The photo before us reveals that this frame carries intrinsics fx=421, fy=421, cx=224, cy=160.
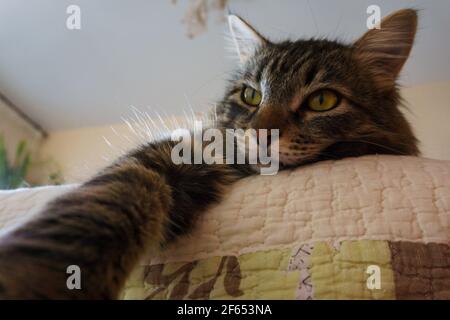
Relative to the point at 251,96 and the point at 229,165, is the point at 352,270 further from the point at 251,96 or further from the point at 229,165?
the point at 251,96

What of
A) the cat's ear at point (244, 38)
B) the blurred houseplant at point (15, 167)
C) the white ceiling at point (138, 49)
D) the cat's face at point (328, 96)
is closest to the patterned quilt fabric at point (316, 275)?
the cat's face at point (328, 96)

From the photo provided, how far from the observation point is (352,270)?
514mm

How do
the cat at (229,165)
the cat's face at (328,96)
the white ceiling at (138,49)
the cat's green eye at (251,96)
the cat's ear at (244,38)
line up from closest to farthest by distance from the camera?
the cat at (229,165) → the cat's face at (328,96) → the cat's green eye at (251,96) → the cat's ear at (244,38) → the white ceiling at (138,49)

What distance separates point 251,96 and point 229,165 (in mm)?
240

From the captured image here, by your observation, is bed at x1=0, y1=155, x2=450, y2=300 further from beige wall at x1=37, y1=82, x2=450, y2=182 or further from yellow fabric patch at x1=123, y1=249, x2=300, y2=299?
beige wall at x1=37, y1=82, x2=450, y2=182

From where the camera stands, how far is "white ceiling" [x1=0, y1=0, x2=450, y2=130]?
5.91ft

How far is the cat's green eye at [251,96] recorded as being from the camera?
1.00 m

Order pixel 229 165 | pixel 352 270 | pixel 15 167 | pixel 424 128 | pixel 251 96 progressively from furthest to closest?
pixel 15 167
pixel 424 128
pixel 251 96
pixel 229 165
pixel 352 270

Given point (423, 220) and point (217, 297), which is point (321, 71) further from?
point (217, 297)

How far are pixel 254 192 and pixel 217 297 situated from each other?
206 mm

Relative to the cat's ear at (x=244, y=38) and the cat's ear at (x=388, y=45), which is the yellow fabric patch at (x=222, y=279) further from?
the cat's ear at (x=244, y=38)

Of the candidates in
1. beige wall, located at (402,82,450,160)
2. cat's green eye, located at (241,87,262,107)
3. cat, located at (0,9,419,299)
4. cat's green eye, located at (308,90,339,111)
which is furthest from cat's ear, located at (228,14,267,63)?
beige wall, located at (402,82,450,160)

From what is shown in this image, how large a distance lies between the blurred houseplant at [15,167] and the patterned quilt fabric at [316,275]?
2043 millimetres

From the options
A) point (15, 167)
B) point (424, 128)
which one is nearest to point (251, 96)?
point (424, 128)
